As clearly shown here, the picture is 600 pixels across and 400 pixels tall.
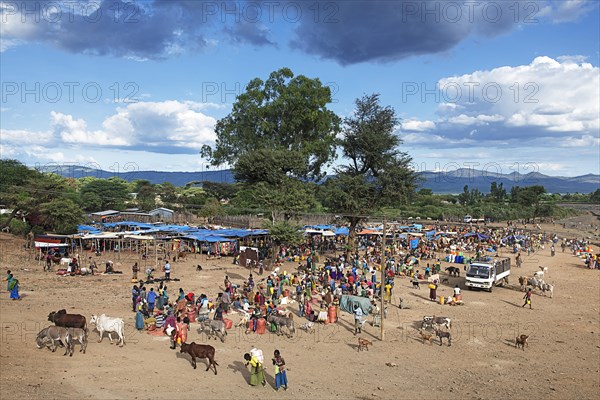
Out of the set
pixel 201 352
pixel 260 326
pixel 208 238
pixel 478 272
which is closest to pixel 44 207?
pixel 208 238

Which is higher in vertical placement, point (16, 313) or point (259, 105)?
point (259, 105)

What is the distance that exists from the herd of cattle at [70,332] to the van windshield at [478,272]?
21.4 m

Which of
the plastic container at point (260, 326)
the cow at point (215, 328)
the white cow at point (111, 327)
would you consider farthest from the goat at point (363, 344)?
the white cow at point (111, 327)

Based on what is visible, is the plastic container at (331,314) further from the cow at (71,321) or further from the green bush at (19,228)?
the green bush at (19,228)

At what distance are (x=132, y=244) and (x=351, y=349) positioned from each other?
28219 mm

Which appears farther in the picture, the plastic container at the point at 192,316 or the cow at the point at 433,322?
the cow at the point at 433,322

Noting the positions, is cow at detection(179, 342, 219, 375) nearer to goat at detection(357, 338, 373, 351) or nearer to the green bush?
goat at detection(357, 338, 373, 351)

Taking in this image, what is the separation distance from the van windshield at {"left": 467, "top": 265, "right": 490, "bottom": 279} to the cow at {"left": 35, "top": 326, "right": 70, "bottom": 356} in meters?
23.2

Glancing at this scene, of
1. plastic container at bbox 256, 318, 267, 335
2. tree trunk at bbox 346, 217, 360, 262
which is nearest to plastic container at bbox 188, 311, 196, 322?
plastic container at bbox 256, 318, 267, 335

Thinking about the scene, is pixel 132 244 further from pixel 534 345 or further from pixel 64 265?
pixel 534 345

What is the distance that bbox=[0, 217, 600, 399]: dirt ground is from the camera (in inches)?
500

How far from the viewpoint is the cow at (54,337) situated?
14.2 metres

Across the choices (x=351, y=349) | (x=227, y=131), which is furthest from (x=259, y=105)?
(x=351, y=349)

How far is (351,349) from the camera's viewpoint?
17.2 m
